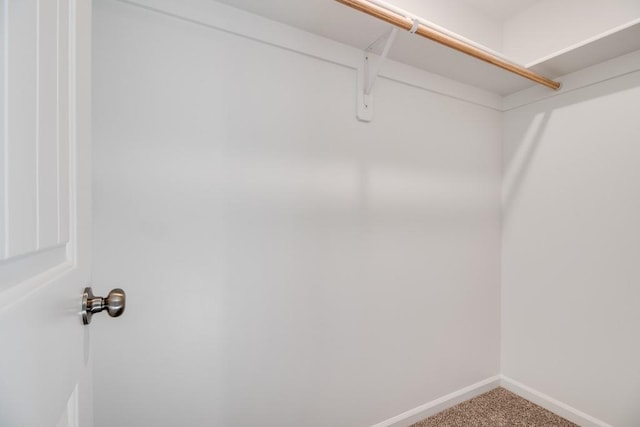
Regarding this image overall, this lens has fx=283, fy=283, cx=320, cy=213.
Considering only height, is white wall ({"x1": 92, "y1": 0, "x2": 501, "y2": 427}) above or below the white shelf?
below

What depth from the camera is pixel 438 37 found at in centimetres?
130

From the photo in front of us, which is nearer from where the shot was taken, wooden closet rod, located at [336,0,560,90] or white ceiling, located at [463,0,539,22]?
wooden closet rod, located at [336,0,560,90]

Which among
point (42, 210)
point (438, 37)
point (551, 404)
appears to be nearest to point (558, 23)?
point (438, 37)

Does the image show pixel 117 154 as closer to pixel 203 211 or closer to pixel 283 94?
pixel 203 211

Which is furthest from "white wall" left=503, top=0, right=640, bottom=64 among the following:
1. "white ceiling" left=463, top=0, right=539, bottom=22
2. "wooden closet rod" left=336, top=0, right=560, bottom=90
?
"wooden closet rod" left=336, top=0, right=560, bottom=90

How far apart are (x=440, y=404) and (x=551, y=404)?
0.72m

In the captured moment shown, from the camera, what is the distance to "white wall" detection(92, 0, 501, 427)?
1062 mm

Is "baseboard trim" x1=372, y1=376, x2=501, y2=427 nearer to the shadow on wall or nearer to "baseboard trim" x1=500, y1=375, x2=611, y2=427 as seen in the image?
"baseboard trim" x1=500, y1=375, x2=611, y2=427

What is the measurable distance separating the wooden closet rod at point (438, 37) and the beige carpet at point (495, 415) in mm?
2043

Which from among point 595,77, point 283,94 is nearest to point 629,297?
point 595,77

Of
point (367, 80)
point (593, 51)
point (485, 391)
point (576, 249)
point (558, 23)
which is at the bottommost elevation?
point (485, 391)

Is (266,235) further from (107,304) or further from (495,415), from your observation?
(495,415)

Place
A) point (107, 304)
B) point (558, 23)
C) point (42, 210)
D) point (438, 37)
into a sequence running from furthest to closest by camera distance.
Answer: point (558, 23) → point (438, 37) → point (107, 304) → point (42, 210)

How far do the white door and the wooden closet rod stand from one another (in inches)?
37.5
